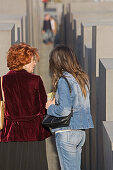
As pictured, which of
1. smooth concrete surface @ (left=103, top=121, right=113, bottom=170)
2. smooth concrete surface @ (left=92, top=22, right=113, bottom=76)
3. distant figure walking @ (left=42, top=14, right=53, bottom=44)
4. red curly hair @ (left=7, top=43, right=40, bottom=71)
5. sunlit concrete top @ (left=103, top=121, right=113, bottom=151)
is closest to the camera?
smooth concrete surface @ (left=103, top=121, right=113, bottom=170)

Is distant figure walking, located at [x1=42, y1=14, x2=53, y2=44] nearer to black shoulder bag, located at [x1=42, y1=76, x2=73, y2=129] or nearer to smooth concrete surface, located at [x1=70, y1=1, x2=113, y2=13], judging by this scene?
smooth concrete surface, located at [x1=70, y1=1, x2=113, y2=13]

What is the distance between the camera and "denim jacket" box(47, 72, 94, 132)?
3.41m

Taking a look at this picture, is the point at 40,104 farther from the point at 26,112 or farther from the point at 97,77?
the point at 97,77

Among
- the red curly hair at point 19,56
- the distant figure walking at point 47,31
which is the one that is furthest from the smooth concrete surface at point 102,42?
the distant figure walking at point 47,31

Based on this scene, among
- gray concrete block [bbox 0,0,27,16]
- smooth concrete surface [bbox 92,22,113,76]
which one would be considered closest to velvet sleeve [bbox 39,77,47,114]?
smooth concrete surface [bbox 92,22,113,76]

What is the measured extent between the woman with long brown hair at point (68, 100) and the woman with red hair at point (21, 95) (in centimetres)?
12

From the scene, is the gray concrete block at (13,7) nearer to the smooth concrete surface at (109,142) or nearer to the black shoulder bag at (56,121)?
the black shoulder bag at (56,121)

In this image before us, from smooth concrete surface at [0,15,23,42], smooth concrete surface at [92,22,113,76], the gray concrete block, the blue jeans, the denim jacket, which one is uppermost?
the gray concrete block

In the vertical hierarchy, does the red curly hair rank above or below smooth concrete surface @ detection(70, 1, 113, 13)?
below

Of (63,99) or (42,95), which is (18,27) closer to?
(42,95)

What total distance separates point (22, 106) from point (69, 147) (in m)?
0.49

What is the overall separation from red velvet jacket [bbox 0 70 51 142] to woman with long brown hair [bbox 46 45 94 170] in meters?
0.11

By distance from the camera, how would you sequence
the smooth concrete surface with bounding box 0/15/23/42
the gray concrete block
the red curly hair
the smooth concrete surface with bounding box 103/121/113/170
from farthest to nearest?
the gray concrete block, the smooth concrete surface with bounding box 0/15/23/42, the red curly hair, the smooth concrete surface with bounding box 103/121/113/170

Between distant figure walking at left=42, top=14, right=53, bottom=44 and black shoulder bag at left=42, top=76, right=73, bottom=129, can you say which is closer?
black shoulder bag at left=42, top=76, right=73, bottom=129
